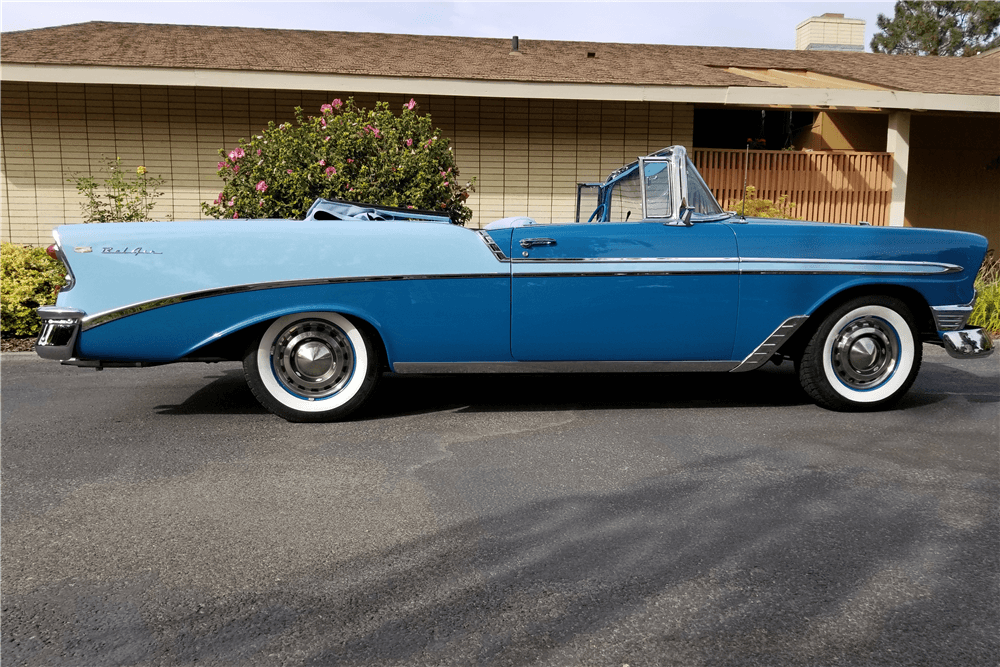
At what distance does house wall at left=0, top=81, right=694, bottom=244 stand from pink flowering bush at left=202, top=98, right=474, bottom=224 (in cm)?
382

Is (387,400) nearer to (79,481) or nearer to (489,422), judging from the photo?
(489,422)

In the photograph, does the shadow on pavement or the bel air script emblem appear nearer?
the shadow on pavement

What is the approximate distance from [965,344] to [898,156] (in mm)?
9479

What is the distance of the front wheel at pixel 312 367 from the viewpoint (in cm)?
493

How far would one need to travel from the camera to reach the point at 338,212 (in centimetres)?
540

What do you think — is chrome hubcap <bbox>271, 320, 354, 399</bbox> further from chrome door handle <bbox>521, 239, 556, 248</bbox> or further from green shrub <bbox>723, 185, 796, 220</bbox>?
green shrub <bbox>723, 185, 796, 220</bbox>

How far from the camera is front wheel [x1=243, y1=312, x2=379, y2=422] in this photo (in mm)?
4926

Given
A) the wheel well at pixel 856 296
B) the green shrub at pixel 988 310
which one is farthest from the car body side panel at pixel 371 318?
the green shrub at pixel 988 310

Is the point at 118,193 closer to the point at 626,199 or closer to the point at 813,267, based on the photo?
the point at 626,199

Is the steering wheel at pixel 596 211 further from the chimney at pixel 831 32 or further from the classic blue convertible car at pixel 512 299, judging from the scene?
the chimney at pixel 831 32

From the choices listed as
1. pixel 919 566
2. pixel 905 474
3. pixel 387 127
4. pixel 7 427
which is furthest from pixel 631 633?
pixel 387 127

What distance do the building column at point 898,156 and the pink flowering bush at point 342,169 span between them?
8042 millimetres

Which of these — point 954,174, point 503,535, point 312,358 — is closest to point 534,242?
point 312,358

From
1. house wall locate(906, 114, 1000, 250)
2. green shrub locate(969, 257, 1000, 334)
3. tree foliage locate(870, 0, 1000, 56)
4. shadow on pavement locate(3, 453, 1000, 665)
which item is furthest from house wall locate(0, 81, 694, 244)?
tree foliage locate(870, 0, 1000, 56)
